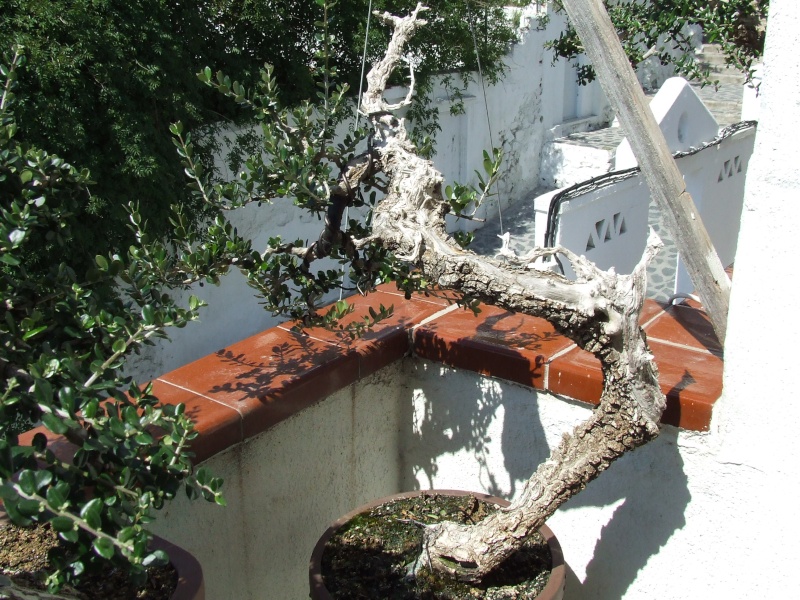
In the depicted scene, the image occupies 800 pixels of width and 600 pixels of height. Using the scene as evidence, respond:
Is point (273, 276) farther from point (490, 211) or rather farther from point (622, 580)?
point (490, 211)

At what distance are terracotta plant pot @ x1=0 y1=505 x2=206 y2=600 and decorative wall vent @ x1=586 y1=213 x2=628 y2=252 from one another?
331 cm

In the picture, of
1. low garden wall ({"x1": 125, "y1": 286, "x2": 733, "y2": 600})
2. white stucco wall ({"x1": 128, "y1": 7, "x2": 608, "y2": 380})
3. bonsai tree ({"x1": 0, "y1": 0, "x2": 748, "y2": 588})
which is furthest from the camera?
white stucco wall ({"x1": 128, "y1": 7, "x2": 608, "y2": 380})

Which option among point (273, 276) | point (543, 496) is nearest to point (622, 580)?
point (543, 496)

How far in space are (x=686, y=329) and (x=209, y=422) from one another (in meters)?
1.49

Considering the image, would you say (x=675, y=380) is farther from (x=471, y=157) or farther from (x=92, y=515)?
(x=471, y=157)

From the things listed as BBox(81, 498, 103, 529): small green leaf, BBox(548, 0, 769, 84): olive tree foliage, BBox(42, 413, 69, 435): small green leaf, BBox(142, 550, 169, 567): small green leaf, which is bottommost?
BBox(142, 550, 169, 567): small green leaf

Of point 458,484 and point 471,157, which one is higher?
point 471,157

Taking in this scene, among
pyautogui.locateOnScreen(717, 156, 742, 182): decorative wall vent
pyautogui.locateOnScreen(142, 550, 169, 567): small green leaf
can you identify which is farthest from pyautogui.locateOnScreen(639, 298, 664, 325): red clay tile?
pyautogui.locateOnScreen(717, 156, 742, 182): decorative wall vent

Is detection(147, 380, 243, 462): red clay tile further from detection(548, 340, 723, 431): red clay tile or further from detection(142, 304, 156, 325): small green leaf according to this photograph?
detection(548, 340, 723, 431): red clay tile

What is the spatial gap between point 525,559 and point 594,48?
1.41m

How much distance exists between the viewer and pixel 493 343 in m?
2.55

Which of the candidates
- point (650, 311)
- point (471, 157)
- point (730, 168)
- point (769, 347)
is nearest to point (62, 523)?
point (769, 347)

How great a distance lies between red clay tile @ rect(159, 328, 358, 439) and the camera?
7.46 ft

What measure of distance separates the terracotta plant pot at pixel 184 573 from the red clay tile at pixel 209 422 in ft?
0.81
